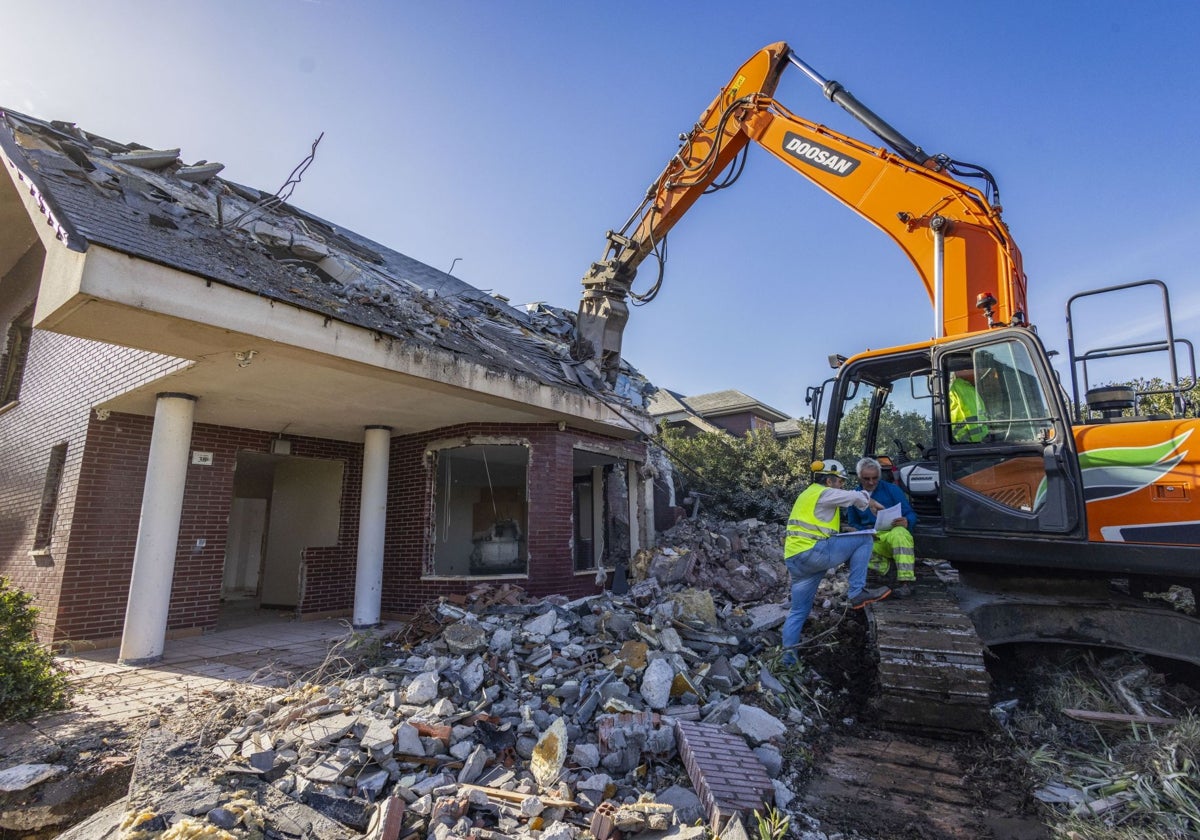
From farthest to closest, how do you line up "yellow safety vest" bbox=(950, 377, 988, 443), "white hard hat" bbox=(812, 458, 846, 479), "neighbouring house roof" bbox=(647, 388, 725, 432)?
"neighbouring house roof" bbox=(647, 388, 725, 432)
"white hard hat" bbox=(812, 458, 846, 479)
"yellow safety vest" bbox=(950, 377, 988, 443)

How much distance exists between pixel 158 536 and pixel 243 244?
3227mm

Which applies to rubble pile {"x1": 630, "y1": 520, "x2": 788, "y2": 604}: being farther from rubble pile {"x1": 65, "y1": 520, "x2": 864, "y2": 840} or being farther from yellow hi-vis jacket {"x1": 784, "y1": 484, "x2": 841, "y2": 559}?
yellow hi-vis jacket {"x1": 784, "y1": 484, "x2": 841, "y2": 559}

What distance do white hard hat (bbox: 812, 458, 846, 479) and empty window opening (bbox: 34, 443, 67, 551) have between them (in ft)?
29.5

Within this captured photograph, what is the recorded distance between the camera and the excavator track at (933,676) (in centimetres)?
395

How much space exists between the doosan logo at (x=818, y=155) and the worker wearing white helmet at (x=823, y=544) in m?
2.91

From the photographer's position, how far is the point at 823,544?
Result: 5230mm

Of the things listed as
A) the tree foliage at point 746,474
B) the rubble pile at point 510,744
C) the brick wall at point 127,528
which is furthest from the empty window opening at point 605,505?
the brick wall at point 127,528

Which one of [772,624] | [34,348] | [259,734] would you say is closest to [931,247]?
[772,624]

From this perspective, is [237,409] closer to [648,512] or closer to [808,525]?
[648,512]

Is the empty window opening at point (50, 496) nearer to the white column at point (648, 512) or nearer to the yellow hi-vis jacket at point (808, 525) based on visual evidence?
the white column at point (648, 512)

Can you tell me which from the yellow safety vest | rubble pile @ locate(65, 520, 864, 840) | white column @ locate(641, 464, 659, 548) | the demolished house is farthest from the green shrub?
white column @ locate(641, 464, 659, 548)

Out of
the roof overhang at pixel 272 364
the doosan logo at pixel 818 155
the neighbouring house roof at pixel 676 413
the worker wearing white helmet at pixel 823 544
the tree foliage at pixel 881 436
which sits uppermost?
the neighbouring house roof at pixel 676 413

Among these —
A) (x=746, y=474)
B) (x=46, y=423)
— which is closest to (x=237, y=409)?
(x=46, y=423)

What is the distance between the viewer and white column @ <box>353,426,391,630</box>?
8.33m
